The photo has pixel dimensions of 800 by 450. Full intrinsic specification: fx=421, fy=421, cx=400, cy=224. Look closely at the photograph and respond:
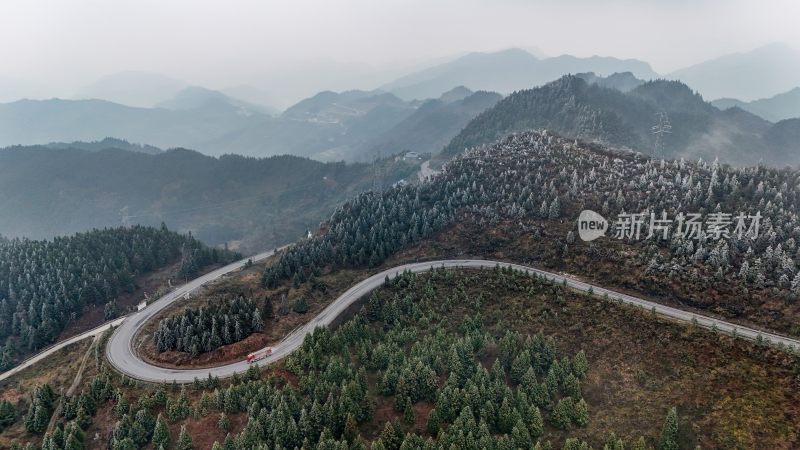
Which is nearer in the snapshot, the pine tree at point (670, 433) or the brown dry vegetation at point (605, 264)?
the pine tree at point (670, 433)

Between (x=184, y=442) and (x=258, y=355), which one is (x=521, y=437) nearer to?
(x=184, y=442)

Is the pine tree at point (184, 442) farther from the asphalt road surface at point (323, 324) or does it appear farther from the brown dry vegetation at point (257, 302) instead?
the brown dry vegetation at point (257, 302)

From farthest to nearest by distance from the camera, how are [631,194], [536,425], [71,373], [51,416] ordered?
[631,194] → [71,373] → [51,416] → [536,425]

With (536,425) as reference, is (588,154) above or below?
above

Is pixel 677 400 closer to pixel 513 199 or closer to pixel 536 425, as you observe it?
pixel 536 425

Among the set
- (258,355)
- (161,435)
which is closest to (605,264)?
(258,355)

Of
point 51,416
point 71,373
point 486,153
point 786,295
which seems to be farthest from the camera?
point 486,153

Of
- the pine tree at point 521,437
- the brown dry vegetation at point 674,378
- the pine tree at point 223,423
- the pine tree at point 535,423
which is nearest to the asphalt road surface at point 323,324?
the brown dry vegetation at point 674,378

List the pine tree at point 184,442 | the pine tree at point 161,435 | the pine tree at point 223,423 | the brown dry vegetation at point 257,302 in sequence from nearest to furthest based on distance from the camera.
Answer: the pine tree at point 184,442 → the pine tree at point 161,435 → the pine tree at point 223,423 → the brown dry vegetation at point 257,302

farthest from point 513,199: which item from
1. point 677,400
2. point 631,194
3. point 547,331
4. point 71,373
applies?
point 71,373
